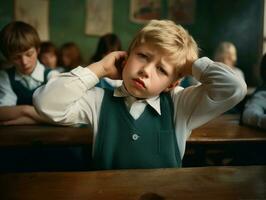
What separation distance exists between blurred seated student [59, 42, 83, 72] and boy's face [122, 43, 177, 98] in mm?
3821

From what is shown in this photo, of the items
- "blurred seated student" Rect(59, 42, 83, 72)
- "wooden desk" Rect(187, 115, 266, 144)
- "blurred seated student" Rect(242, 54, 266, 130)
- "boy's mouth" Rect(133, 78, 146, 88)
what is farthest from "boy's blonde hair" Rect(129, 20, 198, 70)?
"blurred seated student" Rect(59, 42, 83, 72)

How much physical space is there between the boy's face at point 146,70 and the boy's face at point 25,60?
1193 millimetres

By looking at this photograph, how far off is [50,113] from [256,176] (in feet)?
2.15

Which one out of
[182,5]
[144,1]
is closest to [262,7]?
[182,5]

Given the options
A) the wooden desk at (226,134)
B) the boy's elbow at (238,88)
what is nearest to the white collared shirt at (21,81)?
the wooden desk at (226,134)

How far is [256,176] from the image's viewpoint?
1.12m

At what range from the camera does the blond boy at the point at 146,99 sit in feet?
3.86

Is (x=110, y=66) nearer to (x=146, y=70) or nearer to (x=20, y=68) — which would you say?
(x=146, y=70)

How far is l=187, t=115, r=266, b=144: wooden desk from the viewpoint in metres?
1.64

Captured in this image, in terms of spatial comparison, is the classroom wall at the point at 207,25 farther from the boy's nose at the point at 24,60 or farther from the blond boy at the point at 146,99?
the blond boy at the point at 146,99

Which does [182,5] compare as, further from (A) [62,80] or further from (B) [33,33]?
(A) [62,80]

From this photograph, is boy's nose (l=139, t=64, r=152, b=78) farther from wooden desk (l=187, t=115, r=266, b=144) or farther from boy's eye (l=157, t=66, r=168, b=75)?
wooden desk (l=187, t=115, r=266, b=144)

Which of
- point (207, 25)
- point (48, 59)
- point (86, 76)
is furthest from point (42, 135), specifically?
point (207, 25)

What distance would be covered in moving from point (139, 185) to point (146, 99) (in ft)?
1.04
